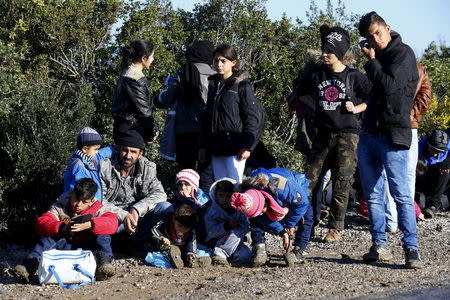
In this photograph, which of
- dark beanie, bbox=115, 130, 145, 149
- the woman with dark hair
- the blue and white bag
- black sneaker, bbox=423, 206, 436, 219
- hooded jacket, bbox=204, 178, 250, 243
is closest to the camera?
the blue and white bag

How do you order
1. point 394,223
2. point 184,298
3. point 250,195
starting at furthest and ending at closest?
point 394,223, point 250,195, point 184,298

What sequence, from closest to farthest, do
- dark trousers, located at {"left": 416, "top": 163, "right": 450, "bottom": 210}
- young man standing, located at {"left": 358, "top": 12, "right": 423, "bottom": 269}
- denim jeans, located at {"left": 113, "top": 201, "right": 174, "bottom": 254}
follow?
young man standing, located at {"left": 358, "top": 12, "right": 423, "bottom": 269}
denim jeans, located at {"left": 113, "top": 201, "right": 174, "bottom": 254}
dark trousers, located at {"left": 416, "top": 163, "right": 450, "bottom": 210}

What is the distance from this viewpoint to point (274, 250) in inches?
334

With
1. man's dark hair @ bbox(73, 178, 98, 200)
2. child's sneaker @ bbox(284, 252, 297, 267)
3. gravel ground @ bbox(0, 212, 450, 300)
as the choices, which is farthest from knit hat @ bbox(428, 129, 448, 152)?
man's dark hair @ bbox(73, 178, 98, 200)

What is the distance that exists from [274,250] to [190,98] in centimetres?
184

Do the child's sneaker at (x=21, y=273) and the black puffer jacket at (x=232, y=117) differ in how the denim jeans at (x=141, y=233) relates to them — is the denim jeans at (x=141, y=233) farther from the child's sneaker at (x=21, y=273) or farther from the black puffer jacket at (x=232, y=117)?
the child's sneaker at (x=21, y=273)

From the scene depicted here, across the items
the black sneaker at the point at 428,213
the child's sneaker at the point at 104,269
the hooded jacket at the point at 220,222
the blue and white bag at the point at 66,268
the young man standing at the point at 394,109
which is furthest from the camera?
the black sneaker at the point at 428,213

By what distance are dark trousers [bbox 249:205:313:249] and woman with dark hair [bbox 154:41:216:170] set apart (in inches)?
56.9

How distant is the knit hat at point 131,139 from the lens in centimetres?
817

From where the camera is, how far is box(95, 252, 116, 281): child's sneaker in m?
6.90

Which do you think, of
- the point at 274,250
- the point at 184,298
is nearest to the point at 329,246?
the point at 274,250

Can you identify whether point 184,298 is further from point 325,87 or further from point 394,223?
point 394,223

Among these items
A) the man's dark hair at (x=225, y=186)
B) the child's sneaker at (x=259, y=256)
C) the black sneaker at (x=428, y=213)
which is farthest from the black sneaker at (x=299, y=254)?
the black sneaker at (x=428, y=213)

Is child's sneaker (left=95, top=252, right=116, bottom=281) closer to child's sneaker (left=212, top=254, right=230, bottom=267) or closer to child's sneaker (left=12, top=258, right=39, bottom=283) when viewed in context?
child's sneaker (left=12, top=258, right=39, bottom=283)
